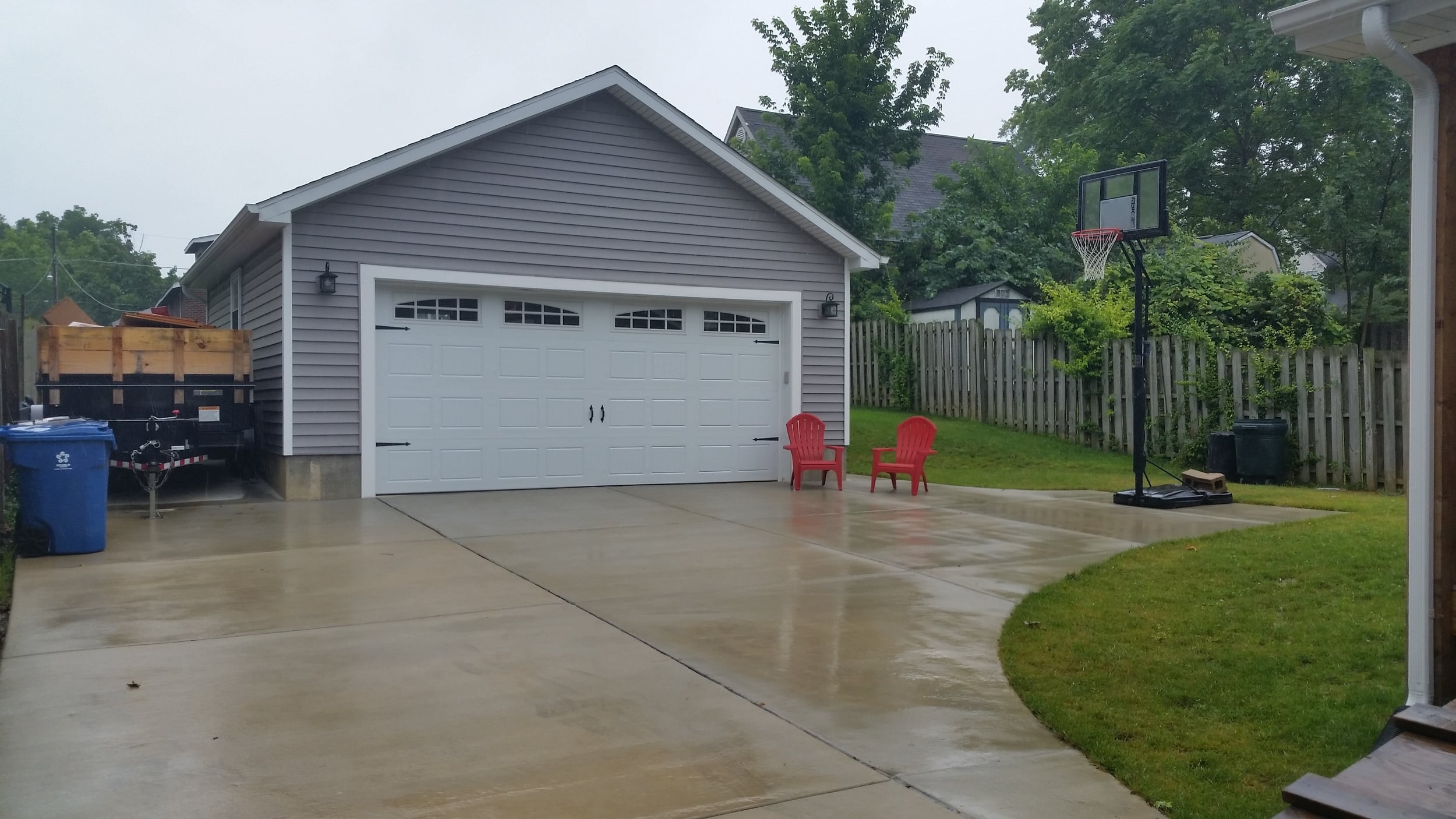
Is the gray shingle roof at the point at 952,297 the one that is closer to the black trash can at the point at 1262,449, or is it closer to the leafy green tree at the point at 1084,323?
the leafy green tree at the point at 1084,323

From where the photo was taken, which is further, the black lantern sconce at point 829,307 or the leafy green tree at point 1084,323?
the leafy green tree at point 1084,323

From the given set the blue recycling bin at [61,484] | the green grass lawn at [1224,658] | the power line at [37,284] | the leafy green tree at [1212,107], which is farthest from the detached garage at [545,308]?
the power line at [37,284]

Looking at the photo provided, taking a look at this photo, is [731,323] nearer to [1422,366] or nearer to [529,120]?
[529,120]

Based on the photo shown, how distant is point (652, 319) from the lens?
41.0 ft

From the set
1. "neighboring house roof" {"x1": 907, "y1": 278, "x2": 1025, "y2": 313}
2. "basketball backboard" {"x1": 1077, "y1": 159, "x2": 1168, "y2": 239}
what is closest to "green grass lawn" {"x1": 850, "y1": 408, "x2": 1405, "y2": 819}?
"basketball backboard" {"x1": 1077, "y1": 159, "x2": 1168, "y2": 239}

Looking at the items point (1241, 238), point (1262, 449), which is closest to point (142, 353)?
point (1262, 449)

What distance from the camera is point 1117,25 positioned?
3278cm

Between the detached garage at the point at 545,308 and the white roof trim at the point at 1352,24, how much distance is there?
8675mm

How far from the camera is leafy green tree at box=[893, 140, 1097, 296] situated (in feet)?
78.6

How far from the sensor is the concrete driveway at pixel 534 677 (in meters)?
3.35

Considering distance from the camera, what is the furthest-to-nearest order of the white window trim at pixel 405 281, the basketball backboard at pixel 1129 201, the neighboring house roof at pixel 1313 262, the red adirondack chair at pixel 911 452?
the neighboring house roof at pixel 1313 262 → the red adirondack chair at pixel 911 452 → the white window trim at pixel 405 281 → the basketball backboard at pixel 1129 201

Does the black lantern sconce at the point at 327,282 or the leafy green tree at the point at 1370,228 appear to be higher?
the leafy green tree at the point at 1370,228

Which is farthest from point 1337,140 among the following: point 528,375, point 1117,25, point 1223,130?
point 528,375

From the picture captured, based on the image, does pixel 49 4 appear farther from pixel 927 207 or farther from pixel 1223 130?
pixel 1223 130
